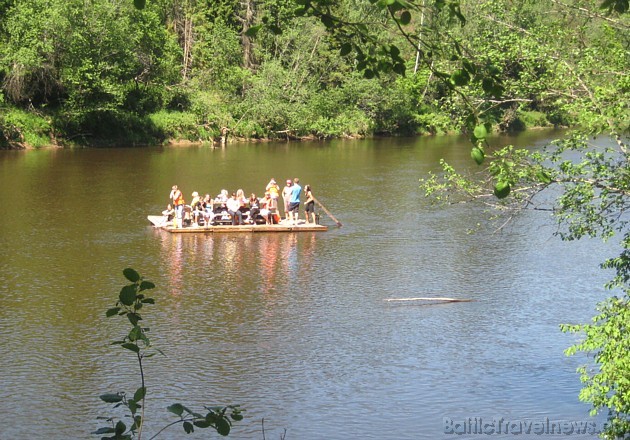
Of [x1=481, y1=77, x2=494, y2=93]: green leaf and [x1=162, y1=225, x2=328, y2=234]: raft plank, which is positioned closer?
[x1=481, y1=77, x2=494, y2=93]: green leaf

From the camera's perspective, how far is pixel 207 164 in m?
46.3

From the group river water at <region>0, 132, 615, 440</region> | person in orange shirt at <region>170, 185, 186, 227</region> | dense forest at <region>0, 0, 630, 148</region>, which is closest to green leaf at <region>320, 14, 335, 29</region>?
dense forest at <region>0, 0, 630, 148</region>

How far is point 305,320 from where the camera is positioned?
731 inches

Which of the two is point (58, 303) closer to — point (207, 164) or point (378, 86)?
point (207, 164)

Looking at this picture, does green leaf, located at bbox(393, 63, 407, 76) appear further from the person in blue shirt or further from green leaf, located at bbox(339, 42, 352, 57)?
the person in blue shirt

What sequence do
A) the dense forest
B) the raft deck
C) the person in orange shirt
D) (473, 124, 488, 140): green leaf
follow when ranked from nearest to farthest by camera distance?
(473, 124, 488, 140): green leaf, the dense forest, the person in orange shirt, the raft deck

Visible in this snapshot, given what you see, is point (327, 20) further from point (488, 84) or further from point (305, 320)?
point (305, 320)

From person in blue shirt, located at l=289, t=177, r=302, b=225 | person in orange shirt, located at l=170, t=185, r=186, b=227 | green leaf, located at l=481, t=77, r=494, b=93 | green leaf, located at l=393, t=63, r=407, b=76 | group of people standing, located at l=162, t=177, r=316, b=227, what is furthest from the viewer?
person in blue shirt, located at l=289, t=177, r=302, b=225

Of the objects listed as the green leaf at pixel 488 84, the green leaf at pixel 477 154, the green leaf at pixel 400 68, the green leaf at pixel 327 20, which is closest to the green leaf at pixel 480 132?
the green leaf at pixel 477 154

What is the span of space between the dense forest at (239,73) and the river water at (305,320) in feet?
14.5

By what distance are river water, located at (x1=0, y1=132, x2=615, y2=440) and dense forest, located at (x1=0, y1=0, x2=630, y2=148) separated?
14.5ft

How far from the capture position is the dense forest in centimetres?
1330

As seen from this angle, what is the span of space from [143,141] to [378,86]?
21.3 m

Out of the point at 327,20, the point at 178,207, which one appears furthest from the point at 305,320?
the point at 327,20
